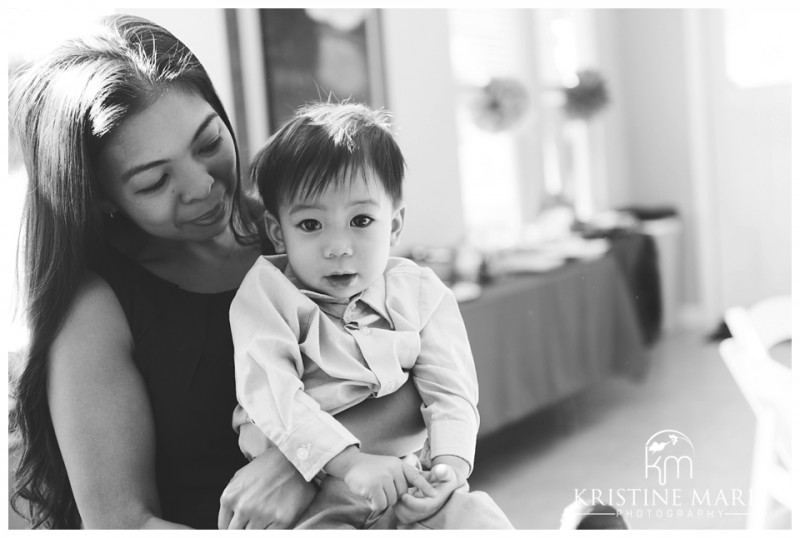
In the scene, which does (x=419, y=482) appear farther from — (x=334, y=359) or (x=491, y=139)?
(x=491, y=139)

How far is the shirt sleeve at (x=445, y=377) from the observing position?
Result: 760mm

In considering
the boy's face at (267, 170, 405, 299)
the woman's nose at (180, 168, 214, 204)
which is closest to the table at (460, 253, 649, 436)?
the boy's face at (267, 170, 405, 299)

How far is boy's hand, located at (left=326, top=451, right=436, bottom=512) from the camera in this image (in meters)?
0.69

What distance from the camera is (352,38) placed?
1168mm

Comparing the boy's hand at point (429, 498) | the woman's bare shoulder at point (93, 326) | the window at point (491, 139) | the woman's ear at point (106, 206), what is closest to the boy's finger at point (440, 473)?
the boy's hand at point (429, 498)

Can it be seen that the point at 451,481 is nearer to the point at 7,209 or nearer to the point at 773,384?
the point at 773,384

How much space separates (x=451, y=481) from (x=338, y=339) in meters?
0.19

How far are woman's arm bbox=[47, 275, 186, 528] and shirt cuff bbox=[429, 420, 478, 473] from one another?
0.31 metres

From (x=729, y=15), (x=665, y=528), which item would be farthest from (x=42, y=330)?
(x=729, y=15)

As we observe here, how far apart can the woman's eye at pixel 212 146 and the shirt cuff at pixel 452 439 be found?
1.30ft

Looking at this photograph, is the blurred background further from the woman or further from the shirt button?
the shirt button

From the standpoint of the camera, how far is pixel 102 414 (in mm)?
767

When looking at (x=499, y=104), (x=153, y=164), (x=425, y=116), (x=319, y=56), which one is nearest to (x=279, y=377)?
(x=153, y=164)

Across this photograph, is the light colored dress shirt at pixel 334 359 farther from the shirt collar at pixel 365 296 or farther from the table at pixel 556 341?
the table at pixel 556 341
